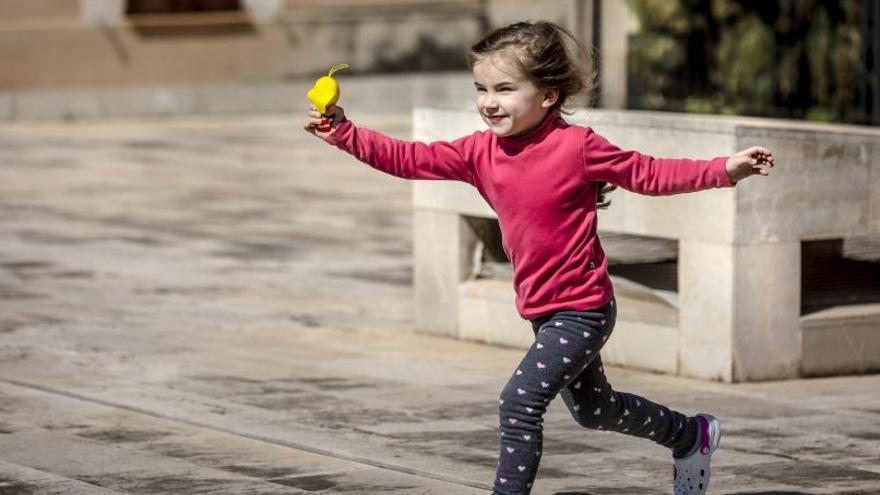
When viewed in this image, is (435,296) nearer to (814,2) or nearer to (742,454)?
(742,454)

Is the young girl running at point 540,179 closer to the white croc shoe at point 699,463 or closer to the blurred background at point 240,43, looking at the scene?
the white croc shoe at point 699,463

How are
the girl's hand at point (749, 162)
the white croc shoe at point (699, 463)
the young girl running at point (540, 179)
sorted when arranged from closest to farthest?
the girl's hand at point (749, 162)
the young girl running at point (540, 179)
the white croc shoe at point (699, 463)

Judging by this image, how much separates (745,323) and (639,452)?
5.05 feet

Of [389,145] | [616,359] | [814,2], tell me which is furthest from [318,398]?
[814,2]

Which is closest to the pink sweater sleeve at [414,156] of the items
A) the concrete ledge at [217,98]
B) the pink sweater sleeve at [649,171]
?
the pink sweater sleeve at [649,171]

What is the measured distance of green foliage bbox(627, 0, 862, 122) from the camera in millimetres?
16969

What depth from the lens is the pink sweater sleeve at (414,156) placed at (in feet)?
18.9

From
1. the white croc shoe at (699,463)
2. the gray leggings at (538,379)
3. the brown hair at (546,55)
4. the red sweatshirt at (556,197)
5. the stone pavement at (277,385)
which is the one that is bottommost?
the stone pavement at (277,385)

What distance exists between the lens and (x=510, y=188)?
223 inches

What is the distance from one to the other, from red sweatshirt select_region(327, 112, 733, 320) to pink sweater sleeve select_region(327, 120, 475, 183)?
0.05 meters

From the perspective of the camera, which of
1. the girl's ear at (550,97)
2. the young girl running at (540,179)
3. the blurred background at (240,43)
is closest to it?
the young girl running at (540,179)

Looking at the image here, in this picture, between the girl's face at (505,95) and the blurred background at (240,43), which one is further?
the blurred background at (240,43)

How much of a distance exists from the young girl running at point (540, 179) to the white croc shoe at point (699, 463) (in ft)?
1.81

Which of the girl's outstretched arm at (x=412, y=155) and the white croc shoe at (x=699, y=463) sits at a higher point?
the girl's outstretched arm at (x=412, y=155)
